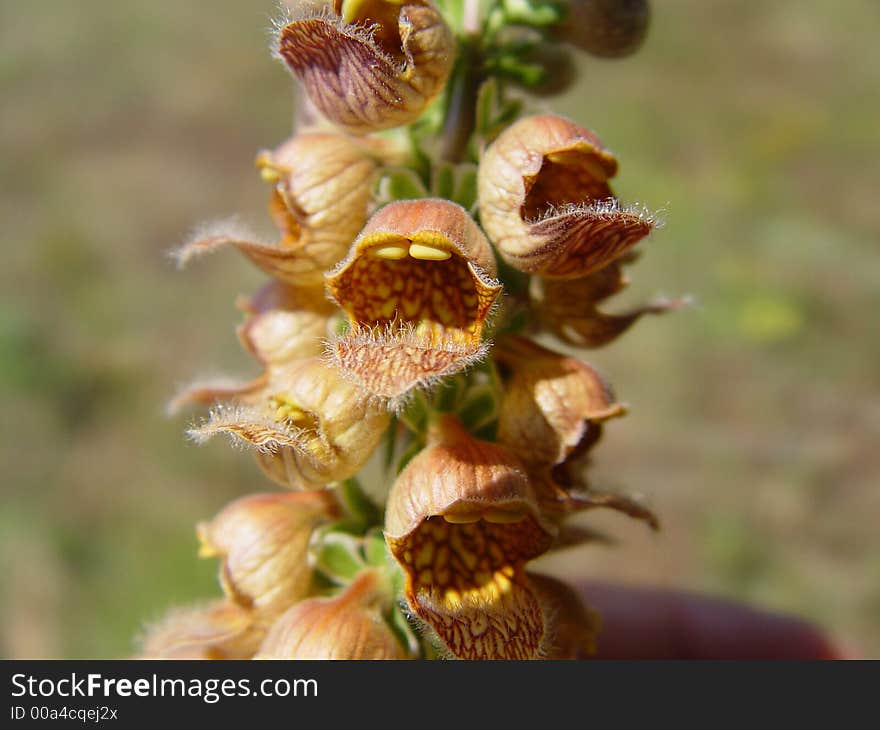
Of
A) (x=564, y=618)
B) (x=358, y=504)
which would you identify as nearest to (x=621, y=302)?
(x=564, y=618)

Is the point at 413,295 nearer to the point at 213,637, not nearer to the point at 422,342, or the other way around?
the point at 422,342

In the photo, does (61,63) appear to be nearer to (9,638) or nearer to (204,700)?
(9,638)

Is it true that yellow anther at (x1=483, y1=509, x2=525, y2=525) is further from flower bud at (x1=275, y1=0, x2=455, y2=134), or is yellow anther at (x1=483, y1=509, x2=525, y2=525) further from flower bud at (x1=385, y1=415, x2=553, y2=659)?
flower bud at (x1=275, y1=0, x2=455, y2=134)

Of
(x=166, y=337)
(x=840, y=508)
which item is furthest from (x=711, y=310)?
(x=166, y=337)

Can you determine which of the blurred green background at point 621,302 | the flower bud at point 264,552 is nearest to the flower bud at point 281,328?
the flower bud at point 264,552

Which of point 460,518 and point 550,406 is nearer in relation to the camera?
point 460,518

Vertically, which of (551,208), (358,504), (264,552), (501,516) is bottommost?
(501,516)

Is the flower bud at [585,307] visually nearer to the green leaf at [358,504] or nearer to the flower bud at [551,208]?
the flower bud at [551,208]

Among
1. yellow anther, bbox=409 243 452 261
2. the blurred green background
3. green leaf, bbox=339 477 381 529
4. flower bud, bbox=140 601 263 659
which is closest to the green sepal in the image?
yellow anther, bbox=409 243 452 261
